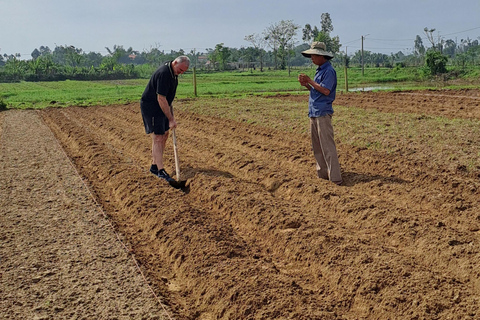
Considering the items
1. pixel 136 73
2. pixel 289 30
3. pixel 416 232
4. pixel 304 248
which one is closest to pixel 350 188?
pixel 416 232

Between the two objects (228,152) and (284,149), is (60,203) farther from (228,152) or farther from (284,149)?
(284,149)

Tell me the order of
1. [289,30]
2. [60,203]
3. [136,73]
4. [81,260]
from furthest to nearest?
[289,30] → [136,73] → [60,203] → [81,260]

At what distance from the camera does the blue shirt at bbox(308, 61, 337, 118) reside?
242 inches

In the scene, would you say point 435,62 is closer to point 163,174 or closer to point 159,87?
point 163,174

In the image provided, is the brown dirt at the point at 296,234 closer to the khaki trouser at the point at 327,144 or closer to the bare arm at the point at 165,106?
the khaki trouser at the point at 327,144

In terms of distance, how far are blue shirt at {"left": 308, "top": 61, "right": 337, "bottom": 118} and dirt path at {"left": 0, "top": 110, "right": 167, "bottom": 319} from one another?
10.1 ft

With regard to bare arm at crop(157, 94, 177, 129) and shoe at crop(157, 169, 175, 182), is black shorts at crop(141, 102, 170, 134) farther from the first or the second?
shoe at crop(157, 169, 175, 182)

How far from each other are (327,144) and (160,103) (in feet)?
7.86

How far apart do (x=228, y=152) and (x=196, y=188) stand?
248cm

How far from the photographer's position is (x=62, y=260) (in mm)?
4391

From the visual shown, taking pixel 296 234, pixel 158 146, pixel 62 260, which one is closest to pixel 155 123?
pixel 158 146

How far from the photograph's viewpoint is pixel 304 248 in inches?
175

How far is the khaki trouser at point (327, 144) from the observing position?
6379 millimetres

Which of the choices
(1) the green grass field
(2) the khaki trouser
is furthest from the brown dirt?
(1) the green grass field
